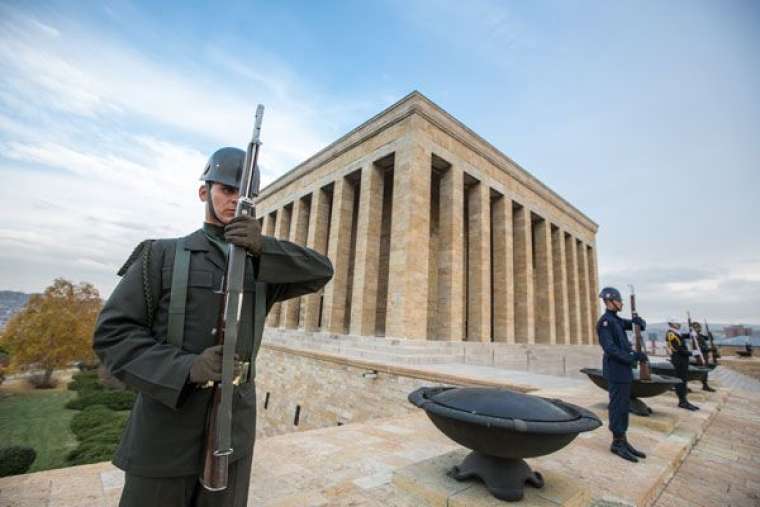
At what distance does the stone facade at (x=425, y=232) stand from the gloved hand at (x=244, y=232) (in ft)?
42.1

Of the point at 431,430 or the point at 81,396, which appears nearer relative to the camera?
the point at 431,430

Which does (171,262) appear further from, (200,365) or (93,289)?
(93,289)

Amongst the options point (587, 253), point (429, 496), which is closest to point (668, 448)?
point (429, 496)

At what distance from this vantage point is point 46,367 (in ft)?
96.2

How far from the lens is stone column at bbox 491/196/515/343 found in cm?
1934

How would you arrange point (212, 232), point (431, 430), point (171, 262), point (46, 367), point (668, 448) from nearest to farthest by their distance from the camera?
point (171, 262), point (212, 232), point (668, 448), point (431, 430), point (46, 367)

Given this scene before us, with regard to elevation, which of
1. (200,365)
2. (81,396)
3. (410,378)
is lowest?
(81,396)

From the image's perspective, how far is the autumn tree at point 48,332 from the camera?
2714cm

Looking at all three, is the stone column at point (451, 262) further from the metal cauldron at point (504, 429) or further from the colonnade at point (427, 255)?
the metal cauldron at point (504, 429)

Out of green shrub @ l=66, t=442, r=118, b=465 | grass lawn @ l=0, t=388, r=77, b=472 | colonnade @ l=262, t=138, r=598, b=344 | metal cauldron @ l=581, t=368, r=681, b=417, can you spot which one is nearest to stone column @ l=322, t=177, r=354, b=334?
colonnade @ l=262, t=138, r=598, b=344

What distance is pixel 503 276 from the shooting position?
64.9 ft

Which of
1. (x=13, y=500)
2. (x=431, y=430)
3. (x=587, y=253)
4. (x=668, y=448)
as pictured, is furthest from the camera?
(x=587, y=253)

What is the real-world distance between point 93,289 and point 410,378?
42.1 meters

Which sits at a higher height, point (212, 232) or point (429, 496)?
point (212, 232)
